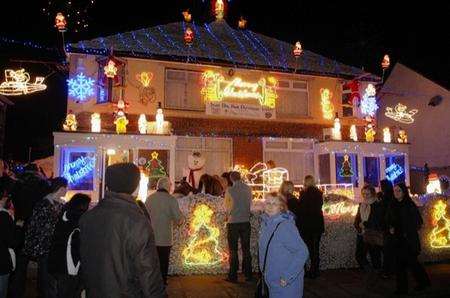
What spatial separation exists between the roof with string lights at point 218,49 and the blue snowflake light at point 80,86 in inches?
40.0

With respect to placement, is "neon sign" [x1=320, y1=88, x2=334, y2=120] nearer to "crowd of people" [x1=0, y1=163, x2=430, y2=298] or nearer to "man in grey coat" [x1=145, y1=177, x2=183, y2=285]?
"crowd of people" [x1=0, y1=163, x2=430, y2=298]

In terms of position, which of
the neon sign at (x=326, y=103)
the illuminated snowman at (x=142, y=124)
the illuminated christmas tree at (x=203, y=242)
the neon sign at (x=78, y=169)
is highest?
the neon sign at (x=326, y=103)

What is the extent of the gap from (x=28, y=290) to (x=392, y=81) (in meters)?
25.1

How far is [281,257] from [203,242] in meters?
4.93

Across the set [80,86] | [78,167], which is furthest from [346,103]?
[78,167]

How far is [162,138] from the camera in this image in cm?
1641

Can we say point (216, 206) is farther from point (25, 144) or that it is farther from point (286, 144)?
point (25, 144)

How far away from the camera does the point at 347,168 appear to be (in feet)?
62.7

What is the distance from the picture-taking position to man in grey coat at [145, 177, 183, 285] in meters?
→ 7.58

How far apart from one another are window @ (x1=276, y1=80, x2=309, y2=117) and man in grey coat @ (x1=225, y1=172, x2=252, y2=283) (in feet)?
36.5

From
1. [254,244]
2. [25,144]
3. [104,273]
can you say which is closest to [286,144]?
[254,244]

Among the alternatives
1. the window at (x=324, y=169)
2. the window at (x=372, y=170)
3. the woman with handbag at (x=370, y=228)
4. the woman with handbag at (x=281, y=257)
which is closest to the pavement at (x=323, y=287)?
the woman with handbag at (x=370, y=228)

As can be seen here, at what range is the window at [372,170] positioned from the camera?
20.2 metres

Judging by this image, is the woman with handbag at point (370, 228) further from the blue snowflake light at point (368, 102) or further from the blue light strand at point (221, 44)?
the blue snowflake light at point (368, 102)
